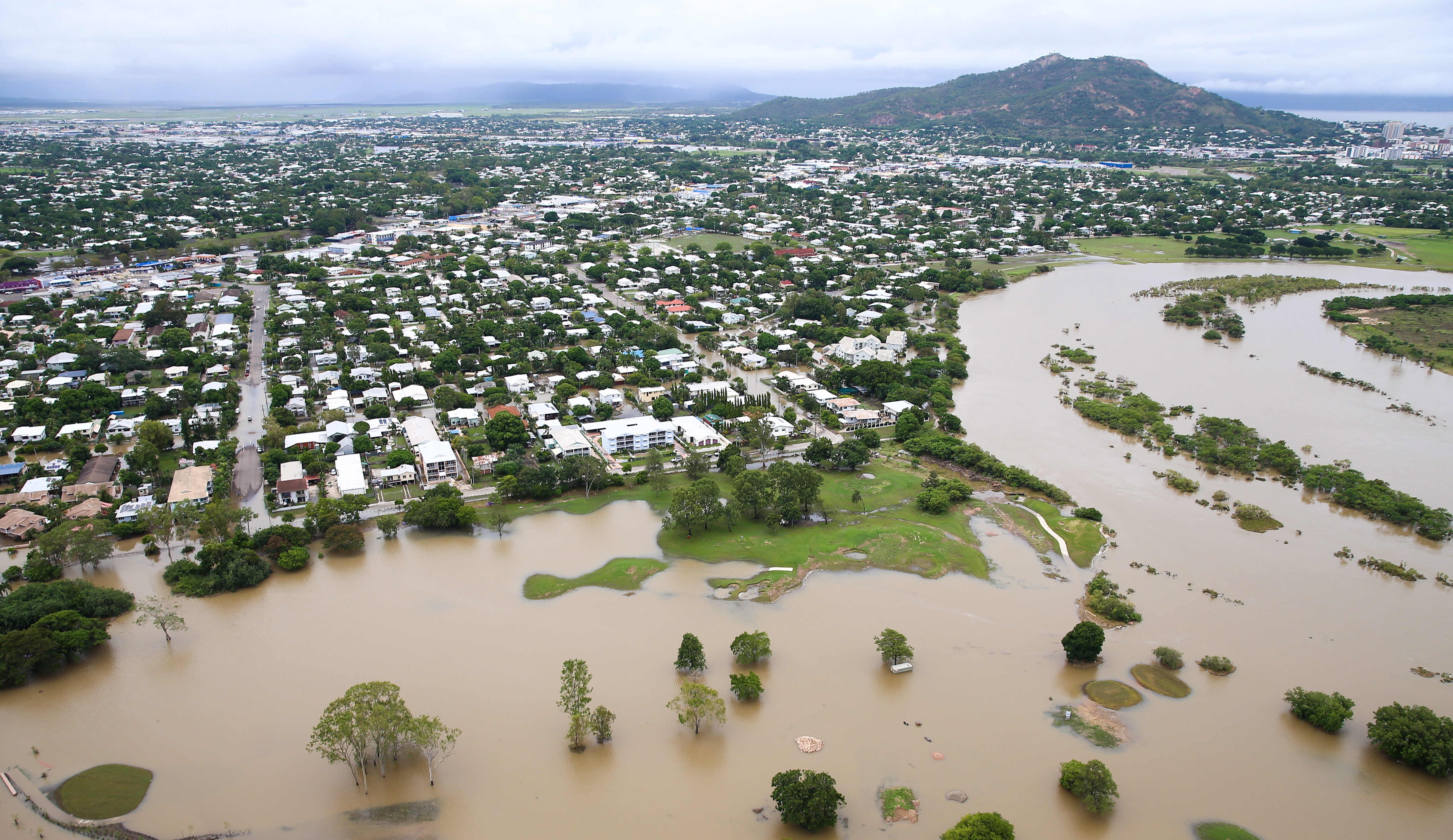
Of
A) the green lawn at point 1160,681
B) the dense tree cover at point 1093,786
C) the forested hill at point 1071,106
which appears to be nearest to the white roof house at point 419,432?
the dense tree cover at point 1093,786

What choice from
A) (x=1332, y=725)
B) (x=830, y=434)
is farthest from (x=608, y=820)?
(x=830, y=434)

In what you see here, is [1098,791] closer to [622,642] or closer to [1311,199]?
[622,642]

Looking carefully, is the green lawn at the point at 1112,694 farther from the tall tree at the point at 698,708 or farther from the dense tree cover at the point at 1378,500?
the dense tree cover at the point at 1378,500

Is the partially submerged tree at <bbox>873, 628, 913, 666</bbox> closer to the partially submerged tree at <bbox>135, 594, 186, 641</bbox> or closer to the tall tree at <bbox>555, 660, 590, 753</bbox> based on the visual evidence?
the tall tree at <bbox>555, 660, 590, 753</bbox>

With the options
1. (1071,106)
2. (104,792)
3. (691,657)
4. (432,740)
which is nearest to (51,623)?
(104,792)

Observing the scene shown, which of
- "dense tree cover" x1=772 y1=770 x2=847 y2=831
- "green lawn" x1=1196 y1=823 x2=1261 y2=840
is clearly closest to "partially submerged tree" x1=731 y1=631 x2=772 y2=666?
"dense tree cover" x1=772 y1=770 x2=847 y2=831
